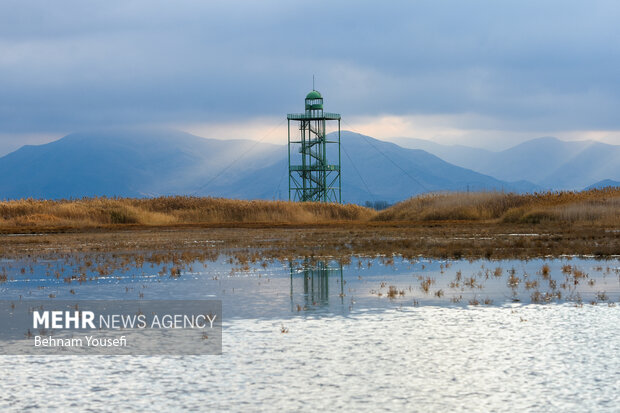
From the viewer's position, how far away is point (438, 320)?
1142cm

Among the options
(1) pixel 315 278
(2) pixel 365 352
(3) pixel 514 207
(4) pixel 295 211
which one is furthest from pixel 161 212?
(2) pixel 365 352

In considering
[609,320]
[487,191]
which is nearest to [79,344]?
[609,320]

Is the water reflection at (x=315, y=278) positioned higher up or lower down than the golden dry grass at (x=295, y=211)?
lower down

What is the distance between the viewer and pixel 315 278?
1695 centimetres

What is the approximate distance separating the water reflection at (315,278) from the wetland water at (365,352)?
6cm

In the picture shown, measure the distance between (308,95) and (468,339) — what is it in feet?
248

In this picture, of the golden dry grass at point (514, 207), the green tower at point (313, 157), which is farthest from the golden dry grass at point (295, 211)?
the green tower at point (313, 157)

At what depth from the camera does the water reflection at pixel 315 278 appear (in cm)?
1376

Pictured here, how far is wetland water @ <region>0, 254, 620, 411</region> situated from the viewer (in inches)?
293

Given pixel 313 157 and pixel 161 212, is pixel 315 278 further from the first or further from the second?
pixel 313 157

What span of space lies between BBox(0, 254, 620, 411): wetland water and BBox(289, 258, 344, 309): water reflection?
0.06 meters

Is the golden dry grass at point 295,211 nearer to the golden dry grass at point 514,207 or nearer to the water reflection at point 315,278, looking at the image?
the golden dry grass at point 514,207

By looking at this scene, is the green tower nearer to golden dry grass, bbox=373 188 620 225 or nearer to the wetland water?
golden dry grass, bbox=373 188 620 225

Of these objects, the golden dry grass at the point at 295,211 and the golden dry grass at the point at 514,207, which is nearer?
the golden dry grass at the point at 514,207
